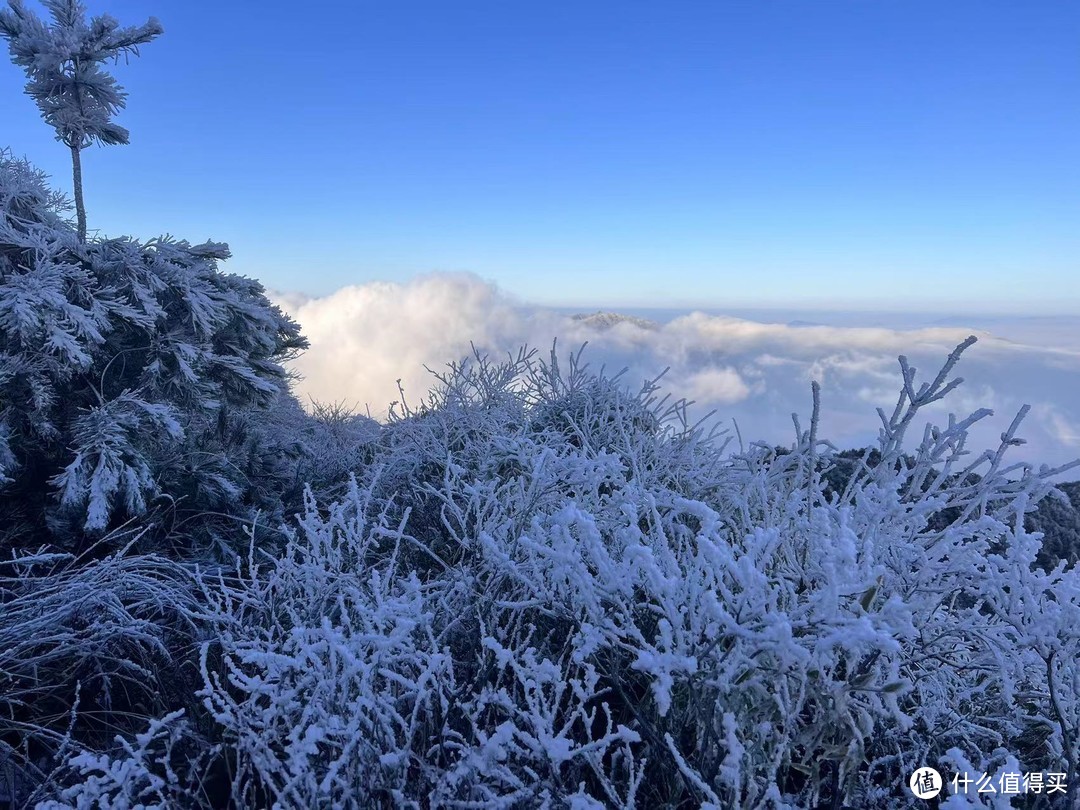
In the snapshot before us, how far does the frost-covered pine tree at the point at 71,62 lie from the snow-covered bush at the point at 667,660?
14.6 feet

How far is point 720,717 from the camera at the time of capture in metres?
2.07

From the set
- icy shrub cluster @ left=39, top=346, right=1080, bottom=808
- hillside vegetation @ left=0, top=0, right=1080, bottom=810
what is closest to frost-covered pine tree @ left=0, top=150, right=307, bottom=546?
hillside vegetation @ left=0, top=0, right=1080, bottom=810

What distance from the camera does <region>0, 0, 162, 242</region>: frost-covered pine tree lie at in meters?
5.64

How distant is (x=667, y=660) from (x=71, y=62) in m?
6.74

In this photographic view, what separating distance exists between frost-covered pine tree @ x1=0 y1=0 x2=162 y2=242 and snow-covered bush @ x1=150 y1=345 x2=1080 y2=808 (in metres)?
4.46

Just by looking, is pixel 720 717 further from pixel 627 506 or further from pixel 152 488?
pixel 152 488

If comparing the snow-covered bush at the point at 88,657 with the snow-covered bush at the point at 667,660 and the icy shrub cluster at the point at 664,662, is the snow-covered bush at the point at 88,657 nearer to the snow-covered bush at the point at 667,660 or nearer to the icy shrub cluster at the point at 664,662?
the icy shrub cluster at the point at 664,662

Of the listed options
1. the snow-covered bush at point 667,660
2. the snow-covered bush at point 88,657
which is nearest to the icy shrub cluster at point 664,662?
the snow-covered bush at point 667,660

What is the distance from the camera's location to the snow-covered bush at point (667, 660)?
6.48 feet

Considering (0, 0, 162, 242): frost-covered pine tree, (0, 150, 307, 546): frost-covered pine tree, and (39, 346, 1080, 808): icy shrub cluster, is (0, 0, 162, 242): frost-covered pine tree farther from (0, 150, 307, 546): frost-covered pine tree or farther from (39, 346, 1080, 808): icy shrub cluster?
(39, 346, 1080, 808): icy shrub cluster

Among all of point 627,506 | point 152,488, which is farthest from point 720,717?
point 152,488

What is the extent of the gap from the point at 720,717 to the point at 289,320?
5843mm

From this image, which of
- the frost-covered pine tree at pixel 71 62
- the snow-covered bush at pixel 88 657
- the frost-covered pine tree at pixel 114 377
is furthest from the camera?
the frost-covered pine tree at pixel 71 62

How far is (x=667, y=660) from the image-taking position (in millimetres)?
1895
